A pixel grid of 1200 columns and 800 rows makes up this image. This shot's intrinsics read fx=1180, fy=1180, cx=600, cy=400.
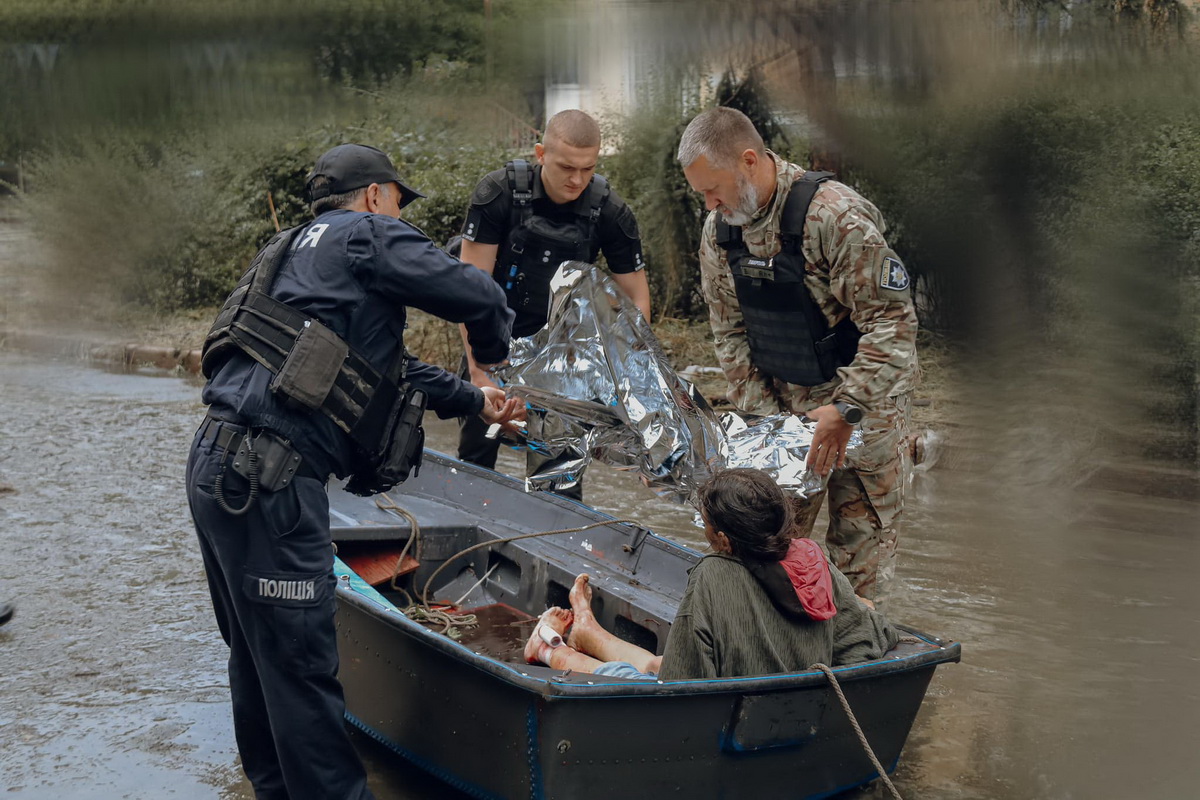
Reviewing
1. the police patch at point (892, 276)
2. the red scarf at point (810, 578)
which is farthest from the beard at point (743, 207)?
the red scarf at point (810, 578)

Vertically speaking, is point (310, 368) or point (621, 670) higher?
point (310, 368)

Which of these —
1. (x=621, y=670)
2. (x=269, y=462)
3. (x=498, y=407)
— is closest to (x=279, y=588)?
(x=269, y=462)

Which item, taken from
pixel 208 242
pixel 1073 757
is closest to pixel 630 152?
pixel 208 242

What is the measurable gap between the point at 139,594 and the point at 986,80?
4539mm

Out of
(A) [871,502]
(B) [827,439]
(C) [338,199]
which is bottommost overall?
(A) [871,502]

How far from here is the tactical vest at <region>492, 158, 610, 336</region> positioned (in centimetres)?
496

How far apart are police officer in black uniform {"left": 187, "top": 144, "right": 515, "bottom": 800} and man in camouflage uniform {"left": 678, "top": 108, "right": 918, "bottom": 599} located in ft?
3.29

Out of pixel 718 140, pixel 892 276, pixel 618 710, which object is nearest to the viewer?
pixel 618 710

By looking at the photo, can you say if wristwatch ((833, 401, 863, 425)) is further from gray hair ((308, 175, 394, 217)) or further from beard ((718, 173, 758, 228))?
gray hair ((308, 175, 394, 217))

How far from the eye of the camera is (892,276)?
3.66 m

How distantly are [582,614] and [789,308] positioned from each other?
1260mm

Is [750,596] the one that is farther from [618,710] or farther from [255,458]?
[255,458]

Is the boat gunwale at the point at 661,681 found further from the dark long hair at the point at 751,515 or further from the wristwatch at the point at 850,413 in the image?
the wristwatch at the point at 850,413

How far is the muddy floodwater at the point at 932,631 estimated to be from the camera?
389cm
